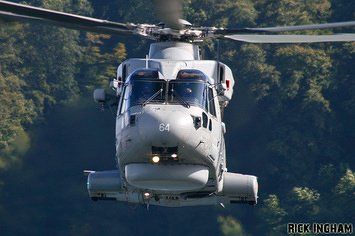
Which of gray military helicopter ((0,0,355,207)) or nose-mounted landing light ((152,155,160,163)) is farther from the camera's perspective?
nose-mounted landing light ((152,155,160,163))

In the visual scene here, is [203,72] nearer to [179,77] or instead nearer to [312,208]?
[179,77]

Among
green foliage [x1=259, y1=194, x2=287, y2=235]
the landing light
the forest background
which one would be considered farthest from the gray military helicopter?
green foliage [x1=259, y1=194, x2=287, y2=235]

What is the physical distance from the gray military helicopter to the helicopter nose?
19mm

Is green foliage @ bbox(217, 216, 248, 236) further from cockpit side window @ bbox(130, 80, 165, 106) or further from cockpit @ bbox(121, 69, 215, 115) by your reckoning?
cockpit side window @ bbox(130, 80, 165, 106)

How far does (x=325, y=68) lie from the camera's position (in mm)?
47375

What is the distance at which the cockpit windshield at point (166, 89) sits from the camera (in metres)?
18.8

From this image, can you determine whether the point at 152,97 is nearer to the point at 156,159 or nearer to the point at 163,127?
the point at 163,127

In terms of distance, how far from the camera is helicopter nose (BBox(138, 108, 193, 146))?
17.9m

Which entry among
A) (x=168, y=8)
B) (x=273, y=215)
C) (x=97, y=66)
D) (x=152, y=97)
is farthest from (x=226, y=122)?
(x=168, y=8)

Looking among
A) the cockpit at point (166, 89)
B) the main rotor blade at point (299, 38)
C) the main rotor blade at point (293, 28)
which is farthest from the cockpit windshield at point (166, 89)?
the main rotor blade at point (299, 38)

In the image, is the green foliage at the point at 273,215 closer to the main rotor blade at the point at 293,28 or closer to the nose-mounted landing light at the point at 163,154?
the main rotor blade at the point at 293,28

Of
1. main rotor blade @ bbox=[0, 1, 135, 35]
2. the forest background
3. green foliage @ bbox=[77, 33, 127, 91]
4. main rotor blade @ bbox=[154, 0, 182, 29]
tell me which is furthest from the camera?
green foliage @ bbox=[77, 33, 127, 91]

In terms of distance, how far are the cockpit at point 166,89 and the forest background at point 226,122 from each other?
21587 mm

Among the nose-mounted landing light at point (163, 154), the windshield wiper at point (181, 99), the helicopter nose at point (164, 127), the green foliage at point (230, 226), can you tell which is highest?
the windshield wiper at point (181, 99)
